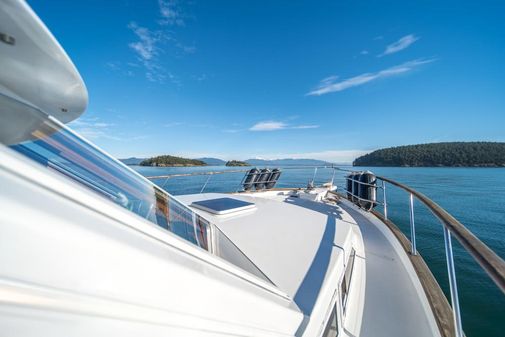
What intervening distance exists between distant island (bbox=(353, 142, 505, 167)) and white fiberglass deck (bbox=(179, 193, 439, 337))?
190 feet

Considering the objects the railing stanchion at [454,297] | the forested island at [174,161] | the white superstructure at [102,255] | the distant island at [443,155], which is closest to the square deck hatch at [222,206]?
the white superstructure at [102,255]

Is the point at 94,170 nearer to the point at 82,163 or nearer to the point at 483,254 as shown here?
the point at 82,163

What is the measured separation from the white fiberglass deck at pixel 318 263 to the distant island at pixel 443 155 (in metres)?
57.9

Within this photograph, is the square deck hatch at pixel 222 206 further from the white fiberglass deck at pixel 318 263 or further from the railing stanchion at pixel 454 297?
the railing stanchion at pixel 454 297

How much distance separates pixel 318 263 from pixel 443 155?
62.4 meters

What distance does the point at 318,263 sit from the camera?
1.39 metres

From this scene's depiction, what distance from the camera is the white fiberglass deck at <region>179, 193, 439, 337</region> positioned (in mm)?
1287

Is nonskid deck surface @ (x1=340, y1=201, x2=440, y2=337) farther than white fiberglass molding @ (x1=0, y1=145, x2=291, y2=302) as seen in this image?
Yes

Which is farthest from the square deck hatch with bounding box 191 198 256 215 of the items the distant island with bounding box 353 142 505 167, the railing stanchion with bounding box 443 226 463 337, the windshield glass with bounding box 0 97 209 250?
the distant island with bounding box 353 142 505 167

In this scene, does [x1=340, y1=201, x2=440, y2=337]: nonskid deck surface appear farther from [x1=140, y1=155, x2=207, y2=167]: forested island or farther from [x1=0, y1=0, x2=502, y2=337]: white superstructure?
[x1=140, y1=155, x2=207, y2=167]: forested island

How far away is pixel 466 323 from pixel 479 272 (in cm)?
221

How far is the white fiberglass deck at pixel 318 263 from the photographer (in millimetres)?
1287

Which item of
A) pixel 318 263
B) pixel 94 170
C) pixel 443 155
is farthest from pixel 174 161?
pixel 443 155

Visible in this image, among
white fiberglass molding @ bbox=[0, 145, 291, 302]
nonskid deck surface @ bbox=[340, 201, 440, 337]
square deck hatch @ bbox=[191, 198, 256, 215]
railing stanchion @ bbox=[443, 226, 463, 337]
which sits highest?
white fiberglass molding @ bbox=[0, 145, 291, 302]
